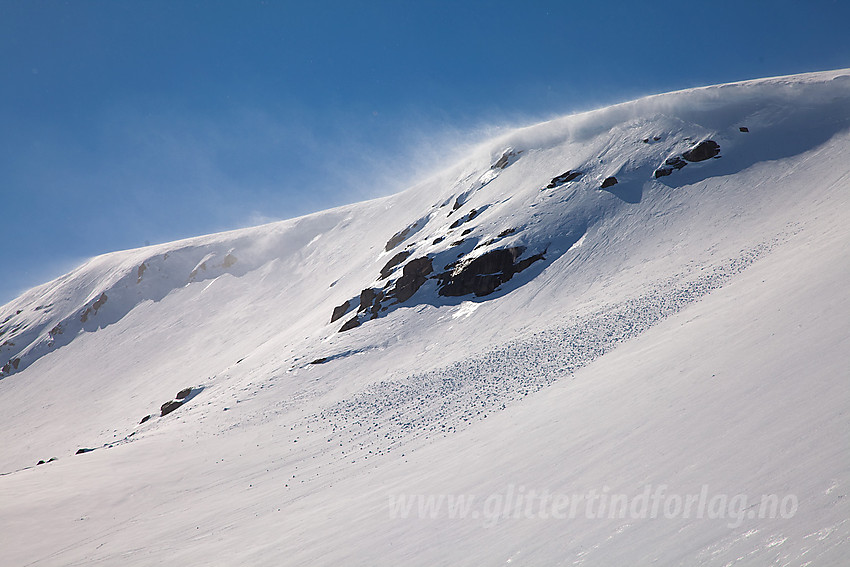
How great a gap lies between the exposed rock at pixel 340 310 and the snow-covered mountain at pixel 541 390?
0.77 ft

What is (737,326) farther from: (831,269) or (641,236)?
(641,236)

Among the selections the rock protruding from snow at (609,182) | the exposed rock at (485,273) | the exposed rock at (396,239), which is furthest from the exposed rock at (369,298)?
the rock protruding from snow at (609,182)

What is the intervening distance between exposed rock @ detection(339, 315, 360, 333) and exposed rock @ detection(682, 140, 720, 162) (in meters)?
29.4

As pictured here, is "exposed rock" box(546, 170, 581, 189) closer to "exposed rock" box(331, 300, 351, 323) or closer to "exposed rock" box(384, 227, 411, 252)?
"exposed rock" box(384, 227, 411, 252)

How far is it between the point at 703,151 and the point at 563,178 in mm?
10951

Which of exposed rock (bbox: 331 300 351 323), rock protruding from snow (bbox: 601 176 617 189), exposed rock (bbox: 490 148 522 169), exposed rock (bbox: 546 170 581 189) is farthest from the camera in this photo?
exposed rock (bbox: 490 148 522 169)

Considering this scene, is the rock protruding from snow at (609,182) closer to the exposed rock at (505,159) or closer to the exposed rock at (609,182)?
the exposed rock at (609,182)

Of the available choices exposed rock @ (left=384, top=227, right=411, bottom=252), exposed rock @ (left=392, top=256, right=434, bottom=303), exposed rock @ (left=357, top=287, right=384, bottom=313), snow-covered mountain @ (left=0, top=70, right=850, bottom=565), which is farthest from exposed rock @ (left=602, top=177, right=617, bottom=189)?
exposed rock @ (left=384, top=227, right=411, bottom=252)

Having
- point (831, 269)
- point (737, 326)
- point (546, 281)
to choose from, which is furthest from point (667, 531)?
point (546, 281)

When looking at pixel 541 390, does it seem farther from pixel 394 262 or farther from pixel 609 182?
pixel 394 262

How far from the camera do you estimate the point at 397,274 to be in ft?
124

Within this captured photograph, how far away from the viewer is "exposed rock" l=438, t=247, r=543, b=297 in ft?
104

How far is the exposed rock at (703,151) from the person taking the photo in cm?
3600

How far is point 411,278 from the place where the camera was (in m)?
35.6
